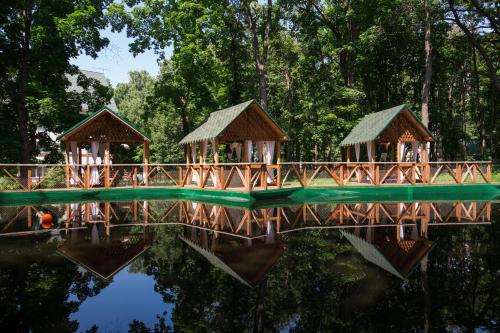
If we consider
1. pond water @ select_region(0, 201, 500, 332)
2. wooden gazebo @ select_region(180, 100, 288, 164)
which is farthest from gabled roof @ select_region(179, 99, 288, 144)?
pond water @ select_region(0, 201, 500, 332)

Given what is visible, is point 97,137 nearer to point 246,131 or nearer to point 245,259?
point 246,131

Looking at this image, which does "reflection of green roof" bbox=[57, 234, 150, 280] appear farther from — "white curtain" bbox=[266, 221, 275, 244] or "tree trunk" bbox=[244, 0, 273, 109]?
"tree trunk" bbox=[244, 0, 273, 109]

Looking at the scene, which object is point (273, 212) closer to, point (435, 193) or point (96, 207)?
point (96, 207)

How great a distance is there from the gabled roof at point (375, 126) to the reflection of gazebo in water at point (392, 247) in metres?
10.0

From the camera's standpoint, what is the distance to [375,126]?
1975 centimetres

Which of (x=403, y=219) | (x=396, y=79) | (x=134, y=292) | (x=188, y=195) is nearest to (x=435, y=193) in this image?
(x=403, y=219)

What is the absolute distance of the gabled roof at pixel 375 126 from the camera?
18.7m

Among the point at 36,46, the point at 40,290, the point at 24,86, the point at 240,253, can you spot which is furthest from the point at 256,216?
the point at 36,46

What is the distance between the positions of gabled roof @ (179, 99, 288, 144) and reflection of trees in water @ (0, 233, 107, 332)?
1023 cm

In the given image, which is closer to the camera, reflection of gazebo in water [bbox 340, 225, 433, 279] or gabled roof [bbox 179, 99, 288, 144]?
reflection of gazebo in water [bbox 340, 225, 433, 279]

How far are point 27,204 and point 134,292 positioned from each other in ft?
42.0

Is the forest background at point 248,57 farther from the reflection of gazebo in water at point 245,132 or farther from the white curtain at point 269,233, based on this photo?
the white curtain at point 269,233

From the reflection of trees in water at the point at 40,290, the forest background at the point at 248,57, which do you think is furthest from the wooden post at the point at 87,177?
the reflection of trees in water at the point at 40,290

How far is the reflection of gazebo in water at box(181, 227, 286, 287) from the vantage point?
604 cm
